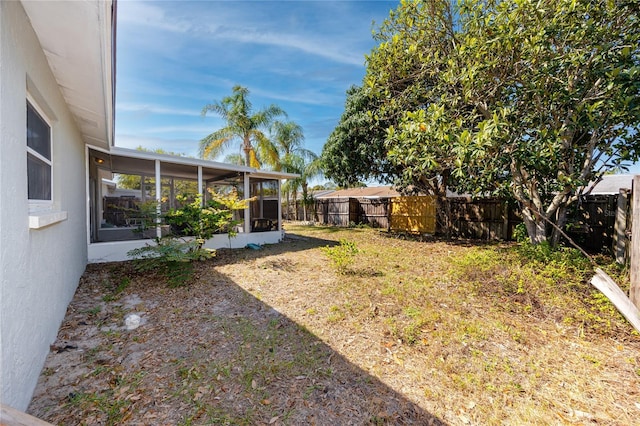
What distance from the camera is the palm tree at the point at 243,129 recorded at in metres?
14.7

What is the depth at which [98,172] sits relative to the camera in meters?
9.17

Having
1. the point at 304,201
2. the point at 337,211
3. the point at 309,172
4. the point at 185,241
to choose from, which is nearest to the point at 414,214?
the point at 337,211

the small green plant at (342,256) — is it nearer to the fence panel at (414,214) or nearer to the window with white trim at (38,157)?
the window with white trim at (38,157)

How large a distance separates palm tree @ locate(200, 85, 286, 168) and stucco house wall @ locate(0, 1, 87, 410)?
12.1m

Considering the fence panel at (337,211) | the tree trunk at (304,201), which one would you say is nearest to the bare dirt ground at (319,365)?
the fence panel at (337,211)

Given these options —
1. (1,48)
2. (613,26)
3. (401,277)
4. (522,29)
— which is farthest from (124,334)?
(613,26)

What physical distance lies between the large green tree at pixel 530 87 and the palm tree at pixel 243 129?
30.5 ft

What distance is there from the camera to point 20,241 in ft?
6.79

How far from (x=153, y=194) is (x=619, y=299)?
1245 centimetres

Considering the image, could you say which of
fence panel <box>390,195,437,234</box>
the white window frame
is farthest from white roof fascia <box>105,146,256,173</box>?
fence panel <box>390,195,437,234</box>

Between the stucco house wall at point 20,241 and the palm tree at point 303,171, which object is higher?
the palm tree at point 303,171

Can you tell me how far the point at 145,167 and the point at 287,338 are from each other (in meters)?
9.06

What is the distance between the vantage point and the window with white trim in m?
2.72

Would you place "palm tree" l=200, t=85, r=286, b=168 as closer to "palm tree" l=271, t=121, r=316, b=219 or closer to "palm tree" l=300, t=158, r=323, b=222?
"palm tree" l=271, t=121, r=316, b=219
